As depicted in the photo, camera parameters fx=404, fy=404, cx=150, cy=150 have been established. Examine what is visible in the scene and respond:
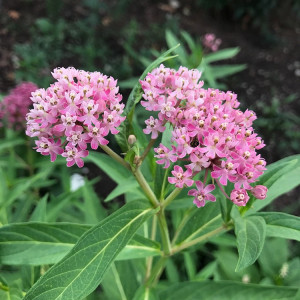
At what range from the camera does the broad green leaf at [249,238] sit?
3.60 ft

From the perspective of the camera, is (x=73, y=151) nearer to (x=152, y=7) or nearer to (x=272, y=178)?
(x=272, y=178)

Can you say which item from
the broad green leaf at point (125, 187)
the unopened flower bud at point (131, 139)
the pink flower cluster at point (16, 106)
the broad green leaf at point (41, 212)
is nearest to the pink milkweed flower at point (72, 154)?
the unopened flower bud at point (131, 139)

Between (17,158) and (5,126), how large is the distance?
0.25 metres

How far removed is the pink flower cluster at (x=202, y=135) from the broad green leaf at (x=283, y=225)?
13 cm

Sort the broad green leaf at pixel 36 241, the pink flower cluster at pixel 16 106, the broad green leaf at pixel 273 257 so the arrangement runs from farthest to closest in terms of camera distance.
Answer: the broad green leaf at pixel 273 257 → the pink flower cluster at pixel 16 106 → the broad green leaf at pixel 36 241

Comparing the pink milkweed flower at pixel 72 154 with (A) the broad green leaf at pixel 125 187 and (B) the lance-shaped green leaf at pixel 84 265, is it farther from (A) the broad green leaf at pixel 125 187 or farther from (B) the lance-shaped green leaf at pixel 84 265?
(A) the broad green leaf at pixel 125 187

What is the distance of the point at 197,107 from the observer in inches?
48.9

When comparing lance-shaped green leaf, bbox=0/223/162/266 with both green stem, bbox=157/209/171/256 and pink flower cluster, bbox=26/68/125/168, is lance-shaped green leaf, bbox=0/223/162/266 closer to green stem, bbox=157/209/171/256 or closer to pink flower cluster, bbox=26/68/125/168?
green stem, bbox=157/209/171/256

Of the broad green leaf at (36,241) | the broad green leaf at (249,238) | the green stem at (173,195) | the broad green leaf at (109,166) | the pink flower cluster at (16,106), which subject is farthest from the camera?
the pink flower cluster at (16,106)

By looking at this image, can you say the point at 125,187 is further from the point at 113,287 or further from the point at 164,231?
the point at 113,287

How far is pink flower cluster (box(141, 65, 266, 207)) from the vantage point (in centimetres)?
117

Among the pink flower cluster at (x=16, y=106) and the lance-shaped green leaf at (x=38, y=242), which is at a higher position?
the pink flower cluster at (x=16, y=106)

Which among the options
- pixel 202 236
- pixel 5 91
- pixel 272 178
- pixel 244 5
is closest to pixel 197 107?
pixel 272 178

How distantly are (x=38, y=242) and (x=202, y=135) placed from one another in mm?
712
